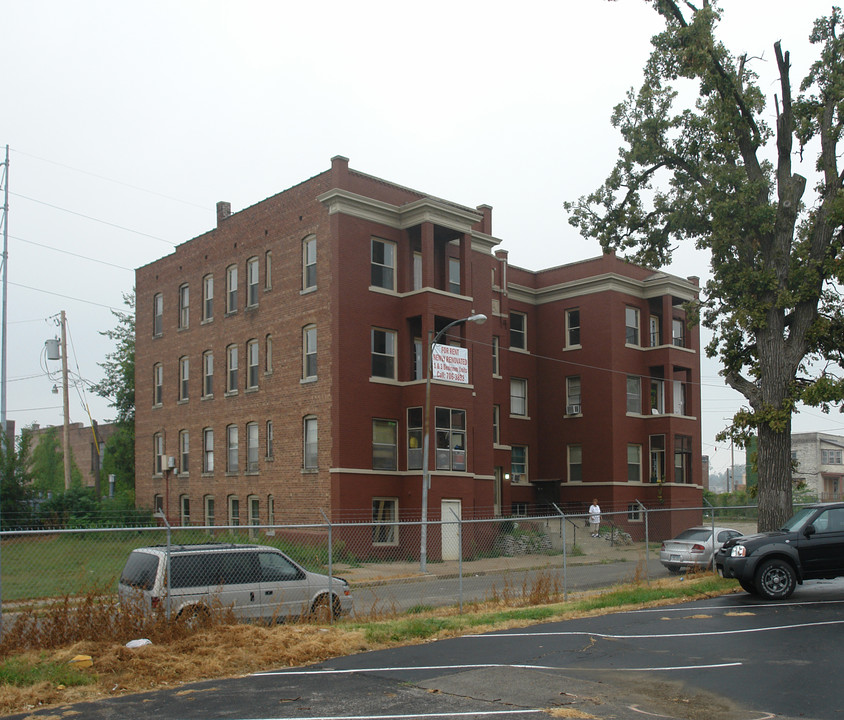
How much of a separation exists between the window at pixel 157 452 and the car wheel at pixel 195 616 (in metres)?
31.6

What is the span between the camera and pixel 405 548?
3106 cm

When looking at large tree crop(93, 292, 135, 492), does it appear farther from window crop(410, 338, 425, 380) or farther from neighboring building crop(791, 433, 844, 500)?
neighboring building crop(791, 433, 844, 500)

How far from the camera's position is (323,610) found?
14.5 m

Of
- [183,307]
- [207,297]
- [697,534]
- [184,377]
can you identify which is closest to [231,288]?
[207,297]

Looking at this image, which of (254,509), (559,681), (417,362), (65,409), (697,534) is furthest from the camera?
(65,409)

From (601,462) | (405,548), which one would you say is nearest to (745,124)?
(405,548)

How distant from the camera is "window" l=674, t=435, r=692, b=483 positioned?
144ft

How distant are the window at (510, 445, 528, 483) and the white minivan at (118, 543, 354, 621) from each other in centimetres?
2936

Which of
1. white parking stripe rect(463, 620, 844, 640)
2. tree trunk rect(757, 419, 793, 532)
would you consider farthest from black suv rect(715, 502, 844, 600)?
tree trunk rect(757, 419, 793, 532)

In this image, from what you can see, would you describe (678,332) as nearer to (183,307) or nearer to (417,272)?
(417,272)

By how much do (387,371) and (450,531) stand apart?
646cm

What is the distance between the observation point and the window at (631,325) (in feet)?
145

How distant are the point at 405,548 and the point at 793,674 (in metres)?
21.8

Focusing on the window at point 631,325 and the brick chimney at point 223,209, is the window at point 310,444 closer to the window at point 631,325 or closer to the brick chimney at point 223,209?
the brick chimney at point 223,209
